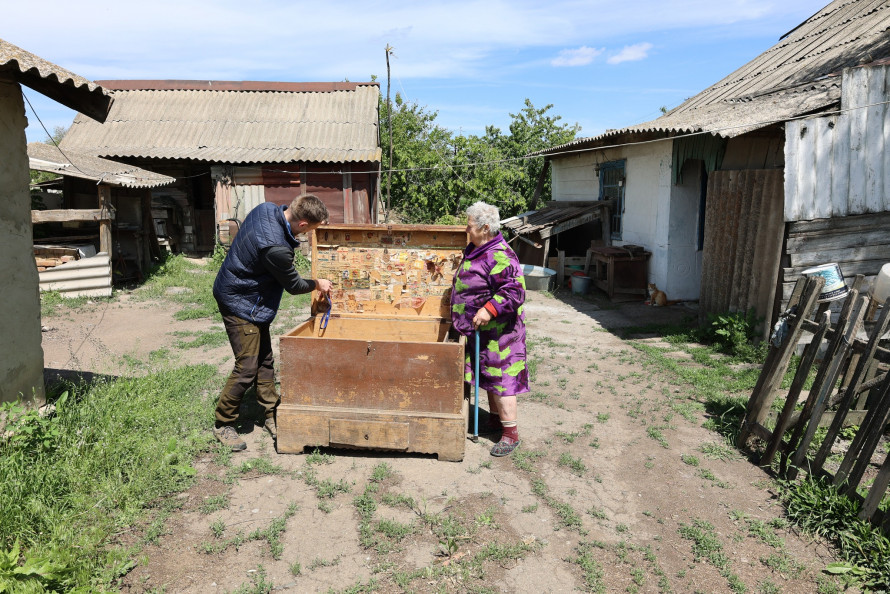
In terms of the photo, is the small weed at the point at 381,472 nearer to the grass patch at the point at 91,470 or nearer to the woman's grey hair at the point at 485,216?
the grass patch at the point at 91,470

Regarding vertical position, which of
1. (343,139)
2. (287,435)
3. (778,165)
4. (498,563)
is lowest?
(498,563)

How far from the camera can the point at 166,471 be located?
3.98 meters

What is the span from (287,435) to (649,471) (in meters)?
2.62

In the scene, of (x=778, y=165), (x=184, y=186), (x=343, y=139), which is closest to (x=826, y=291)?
(x=778, y=165)

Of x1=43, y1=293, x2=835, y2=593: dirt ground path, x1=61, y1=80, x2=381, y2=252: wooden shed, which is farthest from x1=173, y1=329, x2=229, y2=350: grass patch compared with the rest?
x1=61, y1=80, x2=381, y2=252: wooden shed

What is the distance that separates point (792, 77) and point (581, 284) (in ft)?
15.9

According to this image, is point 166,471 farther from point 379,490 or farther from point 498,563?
point 498,563

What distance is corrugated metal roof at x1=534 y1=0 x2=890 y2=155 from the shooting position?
7394 mm

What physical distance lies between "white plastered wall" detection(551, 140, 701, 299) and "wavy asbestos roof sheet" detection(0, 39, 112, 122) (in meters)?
8.45

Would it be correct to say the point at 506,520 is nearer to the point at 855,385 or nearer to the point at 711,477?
the point at 711,477

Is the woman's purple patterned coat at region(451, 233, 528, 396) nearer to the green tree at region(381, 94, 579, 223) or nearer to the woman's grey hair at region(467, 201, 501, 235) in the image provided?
the woman's grey hair at region(467, 201, 501, 235)

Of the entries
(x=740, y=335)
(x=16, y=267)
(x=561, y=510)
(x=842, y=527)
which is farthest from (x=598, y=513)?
(x=740, y=335)

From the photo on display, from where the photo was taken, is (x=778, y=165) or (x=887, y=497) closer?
(x=887, y=497)

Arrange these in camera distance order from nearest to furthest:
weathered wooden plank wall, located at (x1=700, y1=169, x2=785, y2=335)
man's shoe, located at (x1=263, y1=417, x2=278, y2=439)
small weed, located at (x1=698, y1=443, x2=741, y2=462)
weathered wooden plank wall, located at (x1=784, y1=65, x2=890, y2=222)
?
small weed, located at (x1=698, y1=443, x2=741, y2=462)
man's shoe, located at (x1=263, y1=417, x2=278, y2=439)
weathered wooden plank wall, located at (x1=784, y1=65, x2=890, y2=222)
weathered wooden plank wall, located at (x1=700, y1=169, x2=785, y2=335)
